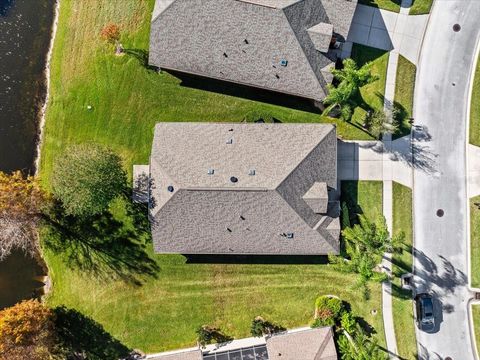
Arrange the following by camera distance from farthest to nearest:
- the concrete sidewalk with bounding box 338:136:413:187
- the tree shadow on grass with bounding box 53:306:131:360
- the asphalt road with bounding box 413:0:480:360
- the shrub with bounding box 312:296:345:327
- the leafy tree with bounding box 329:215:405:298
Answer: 1. the tree shadow on grass with bounding box 53:306:131:360
2. the concrete sidewalk with bounding box 338:136:413:187
3. the asphalt road with bounding box 413:0:480:360
4. the shrub with bounding box 312:296:345:327
5. the leafy tree with bounding box 329:215:405:298

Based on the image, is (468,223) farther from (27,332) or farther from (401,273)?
(27,332)

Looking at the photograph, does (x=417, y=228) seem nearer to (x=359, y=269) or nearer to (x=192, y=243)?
(x=359, y=269)

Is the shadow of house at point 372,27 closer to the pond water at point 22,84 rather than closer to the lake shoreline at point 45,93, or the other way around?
the lake shoreline at point 45,93

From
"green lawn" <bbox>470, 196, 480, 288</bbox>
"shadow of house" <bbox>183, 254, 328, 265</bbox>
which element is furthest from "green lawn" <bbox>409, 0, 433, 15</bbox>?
"shadow of house" <bbox>183, 254, 328, 265</bbox>

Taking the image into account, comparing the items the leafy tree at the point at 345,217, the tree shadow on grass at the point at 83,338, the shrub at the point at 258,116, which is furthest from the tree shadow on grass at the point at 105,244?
the leafy tree at the point at 345,217

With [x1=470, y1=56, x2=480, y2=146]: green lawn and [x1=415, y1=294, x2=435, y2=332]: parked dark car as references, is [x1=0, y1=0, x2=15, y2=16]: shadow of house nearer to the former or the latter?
[x1=470, y1=56, x2=480, y2=146]: green lawn

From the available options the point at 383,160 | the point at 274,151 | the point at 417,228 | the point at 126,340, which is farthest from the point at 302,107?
the point at 126,340
